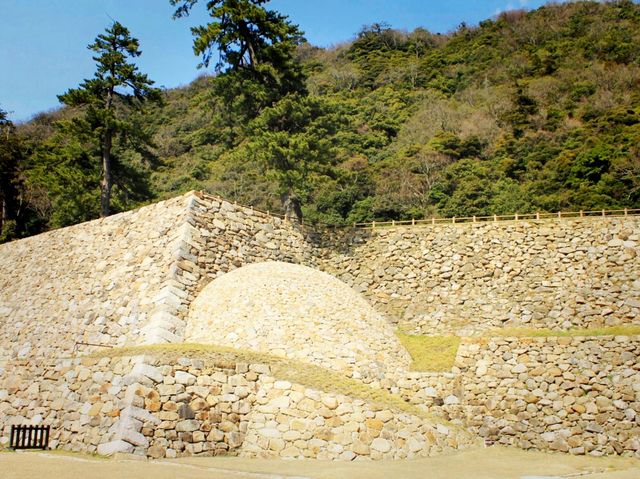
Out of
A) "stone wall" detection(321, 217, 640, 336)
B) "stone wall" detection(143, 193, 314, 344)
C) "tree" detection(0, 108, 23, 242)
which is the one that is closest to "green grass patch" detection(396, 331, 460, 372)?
"stone wall" detection(321, 217, 640, 336)

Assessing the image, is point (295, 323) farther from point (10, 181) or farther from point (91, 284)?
point (10, 181)

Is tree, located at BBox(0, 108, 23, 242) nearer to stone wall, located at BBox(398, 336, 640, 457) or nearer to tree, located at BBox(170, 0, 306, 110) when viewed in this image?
tree, located at BBox(170, 0, 306, 110)

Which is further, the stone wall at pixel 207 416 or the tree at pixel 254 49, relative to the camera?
the tree at pixel 254 49

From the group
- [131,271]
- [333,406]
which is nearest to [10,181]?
[131,271]

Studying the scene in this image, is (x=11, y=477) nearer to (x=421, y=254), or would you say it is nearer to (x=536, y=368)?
(x=536, y=368)

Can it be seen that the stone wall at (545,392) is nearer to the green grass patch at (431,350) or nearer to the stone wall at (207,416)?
the green grass patch at (431,350)

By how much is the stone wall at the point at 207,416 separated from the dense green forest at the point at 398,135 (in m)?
15.1

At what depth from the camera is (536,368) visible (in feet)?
58.1

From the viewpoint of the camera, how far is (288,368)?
1627 cm

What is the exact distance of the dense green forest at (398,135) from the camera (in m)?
31.5

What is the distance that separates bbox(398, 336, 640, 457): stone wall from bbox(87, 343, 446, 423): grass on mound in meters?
1.37

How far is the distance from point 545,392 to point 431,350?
16.6ft

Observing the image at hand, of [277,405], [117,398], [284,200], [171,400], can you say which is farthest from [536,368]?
[284,200]

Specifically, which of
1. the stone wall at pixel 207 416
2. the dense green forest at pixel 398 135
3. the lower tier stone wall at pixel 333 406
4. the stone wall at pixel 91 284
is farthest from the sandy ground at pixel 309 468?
the dense green forest at pixel 398 135
